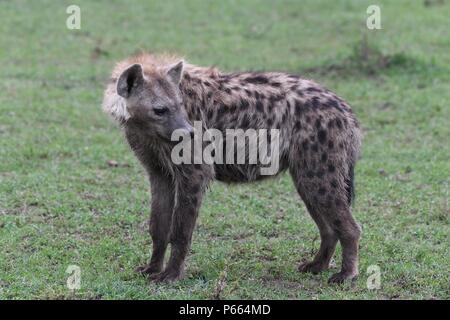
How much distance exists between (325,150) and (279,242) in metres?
0.99

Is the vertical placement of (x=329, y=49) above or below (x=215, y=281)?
above

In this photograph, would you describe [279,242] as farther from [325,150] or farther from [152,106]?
[152,106]

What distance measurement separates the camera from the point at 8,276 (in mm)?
4906

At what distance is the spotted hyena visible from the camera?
4828mm

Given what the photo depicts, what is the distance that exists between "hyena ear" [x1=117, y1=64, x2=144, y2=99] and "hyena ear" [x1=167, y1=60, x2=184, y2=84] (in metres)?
0.18

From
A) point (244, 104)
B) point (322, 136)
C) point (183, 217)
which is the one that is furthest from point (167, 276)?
point (322, 136)

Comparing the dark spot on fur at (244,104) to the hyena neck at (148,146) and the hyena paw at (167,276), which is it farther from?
the hyena paw at (167,276)

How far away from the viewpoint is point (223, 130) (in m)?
5.07

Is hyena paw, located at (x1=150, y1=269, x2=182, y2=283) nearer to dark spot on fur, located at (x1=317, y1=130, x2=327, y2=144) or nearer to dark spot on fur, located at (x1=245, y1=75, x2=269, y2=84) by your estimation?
dark spot on fur, located at (x1=317, y1=130, x2=327, y2=144)

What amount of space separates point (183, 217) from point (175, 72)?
844 millimetres

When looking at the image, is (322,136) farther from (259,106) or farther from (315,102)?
(259,106)

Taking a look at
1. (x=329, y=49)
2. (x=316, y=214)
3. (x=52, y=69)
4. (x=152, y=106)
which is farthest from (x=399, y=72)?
(x=152, y=106)

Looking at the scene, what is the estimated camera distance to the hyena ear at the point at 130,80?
15.5 ft

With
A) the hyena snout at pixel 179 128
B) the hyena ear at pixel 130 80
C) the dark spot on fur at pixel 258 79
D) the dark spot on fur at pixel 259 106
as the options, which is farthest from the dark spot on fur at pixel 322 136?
the hyena ear at pixel 130 80
